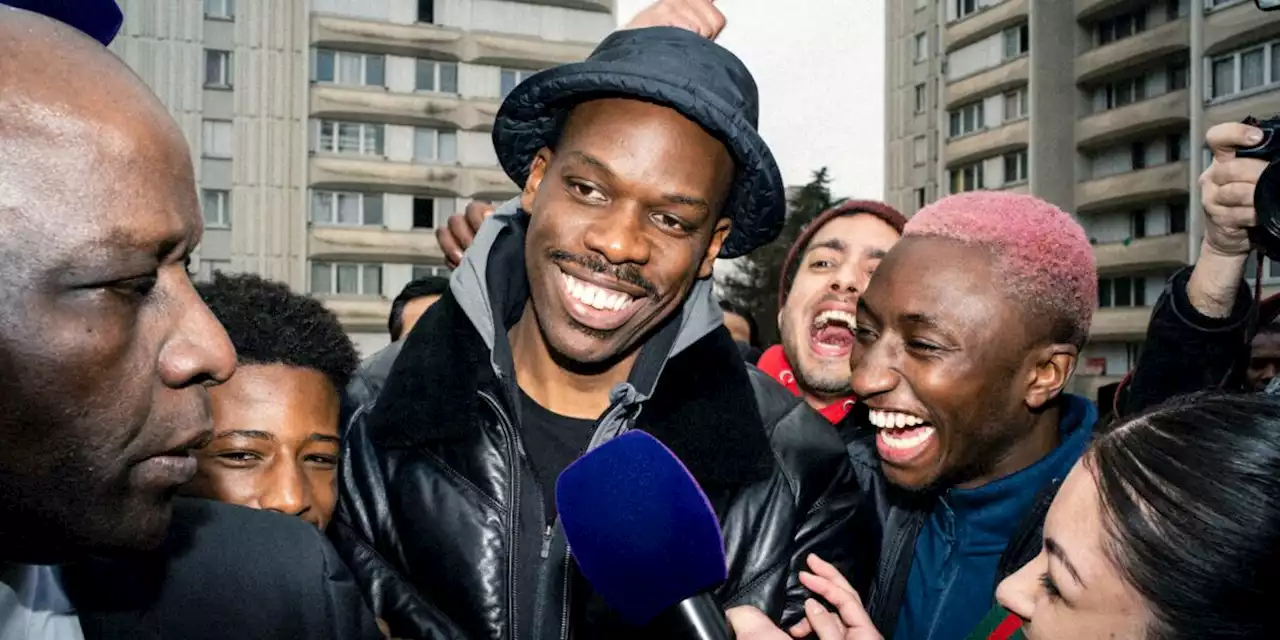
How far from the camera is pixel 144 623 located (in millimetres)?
1526

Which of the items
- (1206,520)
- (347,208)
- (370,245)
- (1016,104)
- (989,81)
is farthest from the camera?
(989,81)

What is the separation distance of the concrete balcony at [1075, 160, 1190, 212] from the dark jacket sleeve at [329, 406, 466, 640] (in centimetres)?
3334

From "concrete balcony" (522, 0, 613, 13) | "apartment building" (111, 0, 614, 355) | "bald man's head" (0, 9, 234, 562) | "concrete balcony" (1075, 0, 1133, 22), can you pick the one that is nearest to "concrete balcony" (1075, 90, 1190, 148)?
"concrete balcony" (1075, 0, 1133, 22)

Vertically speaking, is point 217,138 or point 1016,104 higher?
point 1016,104

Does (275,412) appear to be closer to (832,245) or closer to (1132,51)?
(832,245)

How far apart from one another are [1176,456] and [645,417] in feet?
4.14

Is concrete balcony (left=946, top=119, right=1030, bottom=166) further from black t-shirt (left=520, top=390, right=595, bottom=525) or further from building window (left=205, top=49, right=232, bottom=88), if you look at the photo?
black t-shirt (left=520, top=390, right=595, bottom=525)

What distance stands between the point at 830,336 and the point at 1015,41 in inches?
1441

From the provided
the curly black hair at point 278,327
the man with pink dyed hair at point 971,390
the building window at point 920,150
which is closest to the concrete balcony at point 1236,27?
the building window at point 920,150

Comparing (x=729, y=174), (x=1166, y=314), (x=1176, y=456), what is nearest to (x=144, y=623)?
(x=1176, y=456)

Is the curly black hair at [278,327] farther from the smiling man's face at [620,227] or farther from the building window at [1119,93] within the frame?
the building window at [1119,93]

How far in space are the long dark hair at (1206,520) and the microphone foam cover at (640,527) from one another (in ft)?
2.10

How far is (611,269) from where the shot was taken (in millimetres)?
2539

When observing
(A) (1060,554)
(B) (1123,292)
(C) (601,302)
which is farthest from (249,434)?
(B) (1123,292)
